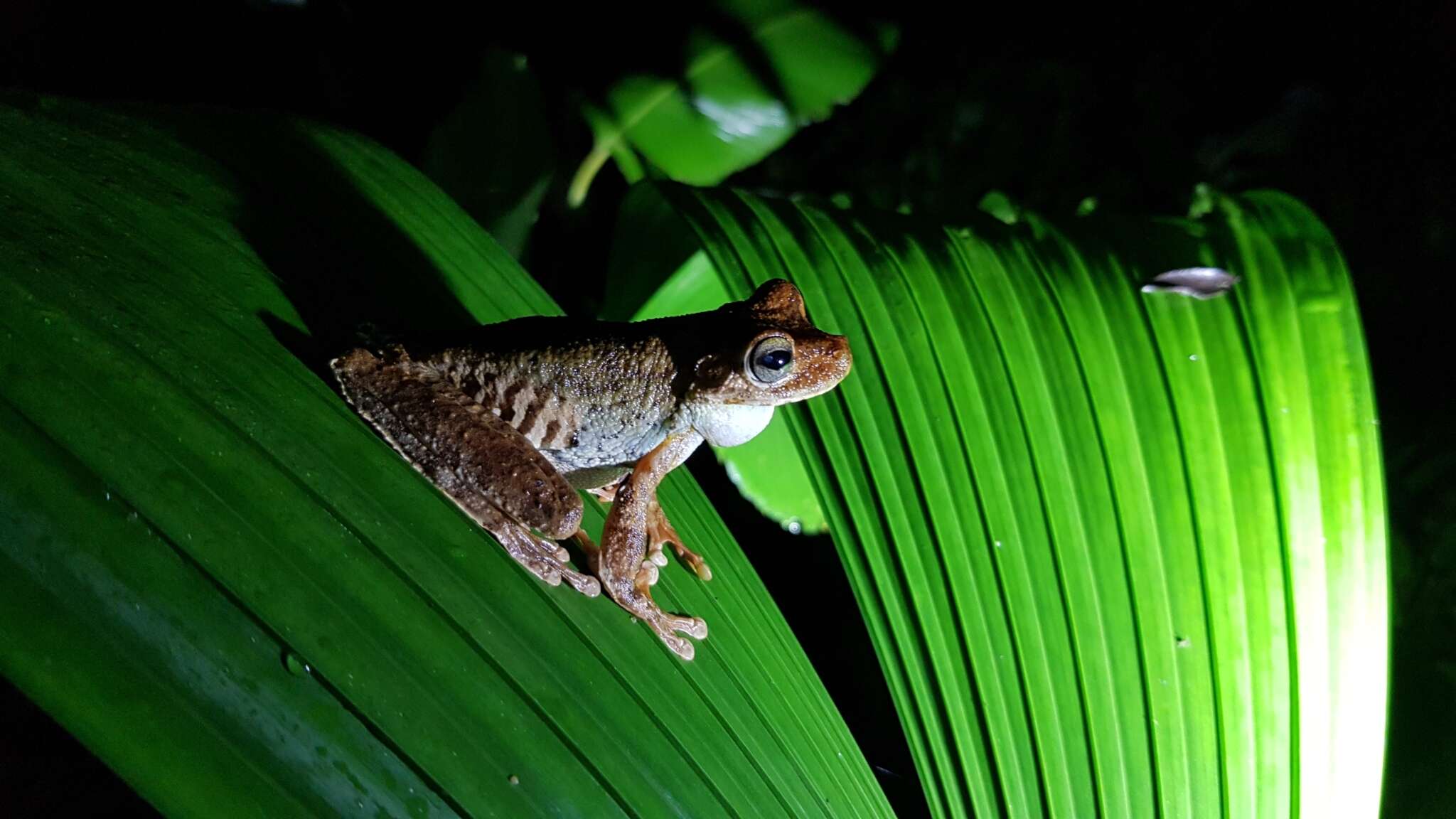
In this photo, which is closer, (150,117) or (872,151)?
(150,117)

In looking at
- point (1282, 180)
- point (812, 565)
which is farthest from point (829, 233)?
point (1282, 180)

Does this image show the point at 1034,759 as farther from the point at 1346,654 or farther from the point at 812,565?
the point at 812,565

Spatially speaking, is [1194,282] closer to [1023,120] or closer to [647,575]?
[647,575]

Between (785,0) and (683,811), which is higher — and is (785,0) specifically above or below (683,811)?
above

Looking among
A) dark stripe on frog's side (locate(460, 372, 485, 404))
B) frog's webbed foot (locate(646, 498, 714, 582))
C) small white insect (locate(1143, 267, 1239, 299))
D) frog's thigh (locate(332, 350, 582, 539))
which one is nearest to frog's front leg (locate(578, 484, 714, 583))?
frog's webbed foot (locate(646, 498, 714, 582))

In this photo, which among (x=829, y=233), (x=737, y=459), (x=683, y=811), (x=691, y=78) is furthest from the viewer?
(x=691, y=78)

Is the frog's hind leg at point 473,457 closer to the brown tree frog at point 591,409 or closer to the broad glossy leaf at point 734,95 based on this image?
the brown tree frog at point 591,409

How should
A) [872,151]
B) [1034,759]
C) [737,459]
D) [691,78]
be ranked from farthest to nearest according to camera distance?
[872,151] < [691,78] < [737,459] < [1034,759]

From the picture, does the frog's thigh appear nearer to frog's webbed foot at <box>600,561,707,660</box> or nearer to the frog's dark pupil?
frog's webbed foot at <box>600,561,707,660</box>
